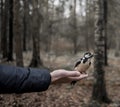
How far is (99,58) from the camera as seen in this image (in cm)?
1107

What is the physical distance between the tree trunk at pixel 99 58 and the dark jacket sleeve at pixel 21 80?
8.95m

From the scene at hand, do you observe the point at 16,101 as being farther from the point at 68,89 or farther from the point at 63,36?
the point at 63,36

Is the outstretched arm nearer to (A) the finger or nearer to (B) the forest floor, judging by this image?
(A) the finger

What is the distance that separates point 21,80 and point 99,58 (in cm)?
921

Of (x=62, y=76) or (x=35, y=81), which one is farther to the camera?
(x=62, y=76)

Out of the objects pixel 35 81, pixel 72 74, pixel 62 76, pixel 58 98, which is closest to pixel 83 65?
pixel 72 74

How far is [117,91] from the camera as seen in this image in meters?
13.8

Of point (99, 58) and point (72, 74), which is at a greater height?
point (72, 74)

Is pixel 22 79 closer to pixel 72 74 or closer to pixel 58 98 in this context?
pixel 72 74

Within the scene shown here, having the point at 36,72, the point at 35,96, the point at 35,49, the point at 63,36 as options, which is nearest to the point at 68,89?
the point at 35,96

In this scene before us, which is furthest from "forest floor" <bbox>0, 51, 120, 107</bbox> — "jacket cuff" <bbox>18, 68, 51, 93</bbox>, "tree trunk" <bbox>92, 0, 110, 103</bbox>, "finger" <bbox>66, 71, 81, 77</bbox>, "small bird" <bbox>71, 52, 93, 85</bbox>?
"jacket cuff" <bbox>18, 68, 51, 93</bbox>

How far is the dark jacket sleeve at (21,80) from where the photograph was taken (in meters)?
1.96

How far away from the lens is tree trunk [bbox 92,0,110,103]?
35.9 feet

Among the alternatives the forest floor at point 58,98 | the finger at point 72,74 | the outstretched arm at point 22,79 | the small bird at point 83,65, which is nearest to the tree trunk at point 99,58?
the forest floor at point 58,98
